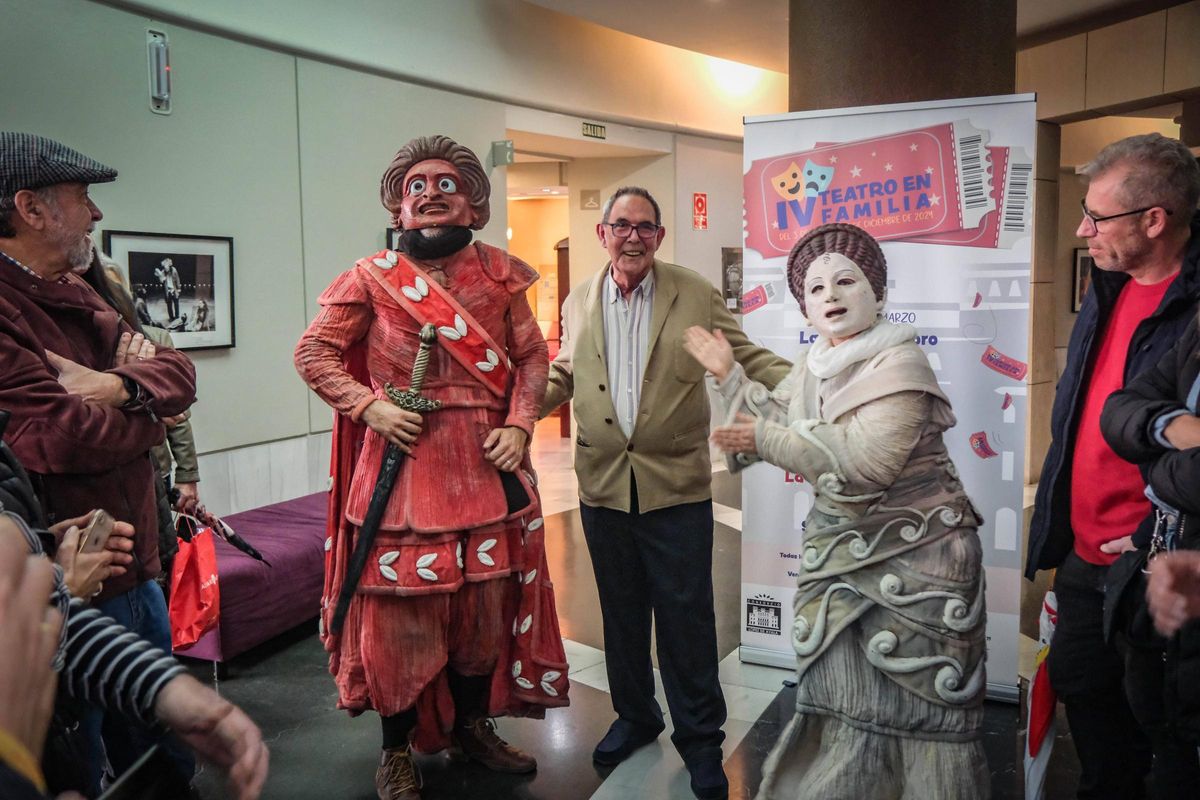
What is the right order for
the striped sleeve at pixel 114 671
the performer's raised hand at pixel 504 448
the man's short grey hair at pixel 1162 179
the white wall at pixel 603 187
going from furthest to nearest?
the white wall at pixel 603 187, the performer's raised hand at pixel 504 448, the man's short grey hair at pixel 1162 179, the striped sleeve at pixel 114 671

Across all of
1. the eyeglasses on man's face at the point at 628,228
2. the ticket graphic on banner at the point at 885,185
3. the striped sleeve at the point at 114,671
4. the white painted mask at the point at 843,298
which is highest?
the ticket graphic on banner at the point at 885,185

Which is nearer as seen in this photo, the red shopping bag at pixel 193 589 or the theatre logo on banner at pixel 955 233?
the theatre logo on banner at pixel 955 233

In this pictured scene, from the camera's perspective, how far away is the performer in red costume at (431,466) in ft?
8.29

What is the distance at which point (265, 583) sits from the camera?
396 cm

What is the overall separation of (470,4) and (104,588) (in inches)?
204

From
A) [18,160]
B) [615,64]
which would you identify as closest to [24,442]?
[18,160]

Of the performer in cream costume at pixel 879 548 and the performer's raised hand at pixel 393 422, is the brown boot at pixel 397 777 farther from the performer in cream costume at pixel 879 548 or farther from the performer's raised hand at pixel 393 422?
the performer in cream costume at pixel 879 548

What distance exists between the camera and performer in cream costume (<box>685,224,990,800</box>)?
1836 millimetres

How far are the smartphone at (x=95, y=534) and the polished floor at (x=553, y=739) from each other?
59.0 inches

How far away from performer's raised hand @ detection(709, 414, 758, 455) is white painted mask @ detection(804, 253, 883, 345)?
0.26m

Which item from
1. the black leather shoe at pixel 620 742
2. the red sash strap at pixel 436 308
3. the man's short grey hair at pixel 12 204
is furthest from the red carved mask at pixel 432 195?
the black leather shoe at pixel 620 742

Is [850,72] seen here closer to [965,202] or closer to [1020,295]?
[965,202]

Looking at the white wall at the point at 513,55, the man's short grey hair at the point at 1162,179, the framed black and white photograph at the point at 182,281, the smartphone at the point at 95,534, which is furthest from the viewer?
the white wall at the point at 513,55

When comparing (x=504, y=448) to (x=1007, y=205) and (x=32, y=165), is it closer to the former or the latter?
(x=32, y=165)
